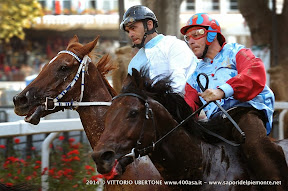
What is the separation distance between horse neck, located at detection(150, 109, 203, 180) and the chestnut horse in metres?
1.06

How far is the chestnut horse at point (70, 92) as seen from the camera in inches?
189

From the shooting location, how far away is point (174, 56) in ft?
15.8

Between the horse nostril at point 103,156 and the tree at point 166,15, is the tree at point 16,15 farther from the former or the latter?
the horse nostril at point 103,156

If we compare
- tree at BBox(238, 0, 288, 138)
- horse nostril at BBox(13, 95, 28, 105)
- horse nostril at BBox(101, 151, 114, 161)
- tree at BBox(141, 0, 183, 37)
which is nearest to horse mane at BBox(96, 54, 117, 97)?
horse nostril at BBox(13, 95, 28, 105)

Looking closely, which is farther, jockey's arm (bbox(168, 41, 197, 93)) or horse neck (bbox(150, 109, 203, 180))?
jockey's arm (bbox(168, 41, 197, 93))

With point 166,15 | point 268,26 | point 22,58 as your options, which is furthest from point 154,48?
point 22,58

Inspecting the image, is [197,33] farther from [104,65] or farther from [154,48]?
[104,65]

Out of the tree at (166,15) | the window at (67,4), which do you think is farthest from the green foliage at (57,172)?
the window at (67,4)

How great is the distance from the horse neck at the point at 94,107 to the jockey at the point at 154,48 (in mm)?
330

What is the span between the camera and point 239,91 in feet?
12.8

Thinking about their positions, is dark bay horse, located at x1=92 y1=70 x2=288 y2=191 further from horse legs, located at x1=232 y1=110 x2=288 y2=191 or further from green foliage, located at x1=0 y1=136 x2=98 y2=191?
green foliage, located at x1=0 y1=136 x2=98 y2=191

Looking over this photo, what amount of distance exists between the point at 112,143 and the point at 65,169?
2706 mm

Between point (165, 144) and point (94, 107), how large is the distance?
1.21m

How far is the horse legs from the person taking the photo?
3912 millimetres
